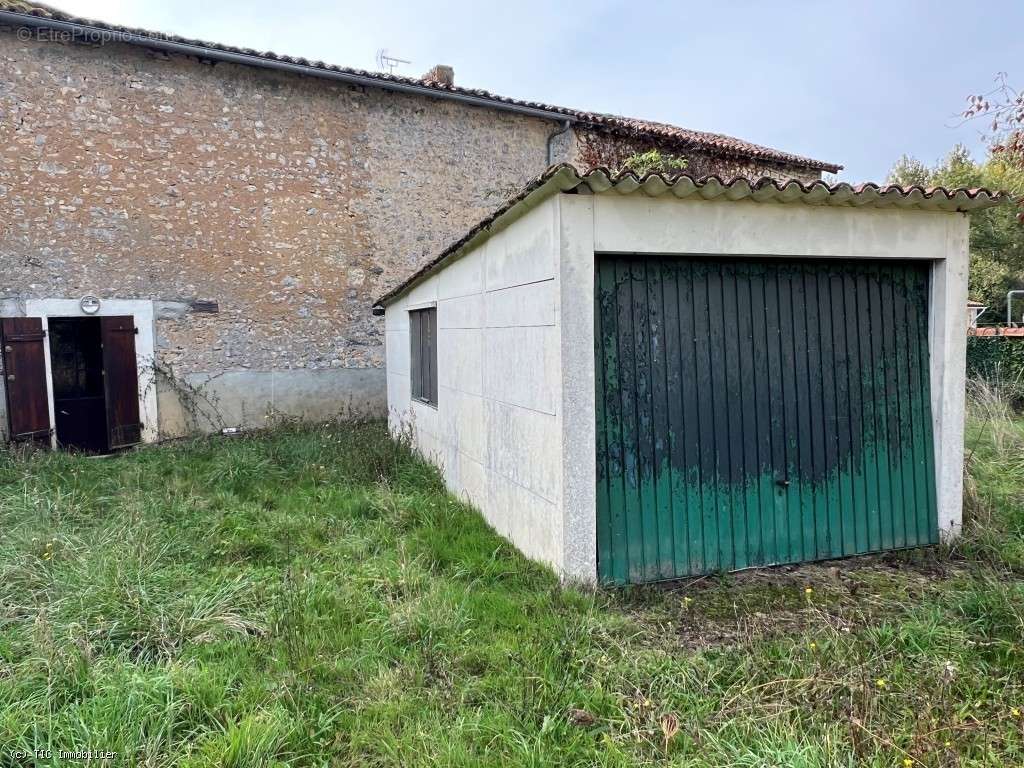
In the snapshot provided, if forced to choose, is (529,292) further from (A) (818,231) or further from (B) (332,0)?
(B) (332,0)

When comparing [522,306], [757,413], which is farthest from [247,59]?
[757,413]

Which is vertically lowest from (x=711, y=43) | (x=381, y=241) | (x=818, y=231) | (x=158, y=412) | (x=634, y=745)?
(x=634, y=745)

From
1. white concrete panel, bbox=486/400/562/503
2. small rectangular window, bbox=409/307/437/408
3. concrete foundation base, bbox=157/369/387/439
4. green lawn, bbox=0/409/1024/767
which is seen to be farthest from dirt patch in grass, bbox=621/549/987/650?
concrete foundation base, bbox=157/369/387/439

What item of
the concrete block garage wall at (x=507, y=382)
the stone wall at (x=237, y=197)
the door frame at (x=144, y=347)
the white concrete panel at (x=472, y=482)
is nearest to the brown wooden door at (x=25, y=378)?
the stone wall at (x=237, y=197)

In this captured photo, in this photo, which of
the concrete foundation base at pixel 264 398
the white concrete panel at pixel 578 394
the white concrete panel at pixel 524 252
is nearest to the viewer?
the white concrete panel at pixel 578 394

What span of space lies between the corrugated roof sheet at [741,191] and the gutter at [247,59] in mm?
7427

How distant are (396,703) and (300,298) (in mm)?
9080

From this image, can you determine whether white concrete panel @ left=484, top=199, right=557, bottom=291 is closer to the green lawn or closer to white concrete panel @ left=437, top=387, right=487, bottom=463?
white concrete panel @ left=437, top=387, right=487, bottom=463

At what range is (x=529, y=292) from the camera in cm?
441

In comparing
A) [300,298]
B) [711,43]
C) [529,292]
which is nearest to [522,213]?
[529,292]

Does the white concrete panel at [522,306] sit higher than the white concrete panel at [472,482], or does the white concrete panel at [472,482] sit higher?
the white concrete panel at [522,306]

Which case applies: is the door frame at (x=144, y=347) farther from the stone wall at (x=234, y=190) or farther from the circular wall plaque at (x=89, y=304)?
the stone wall at (x=234, y=190)

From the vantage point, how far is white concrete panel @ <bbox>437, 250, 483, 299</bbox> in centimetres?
553

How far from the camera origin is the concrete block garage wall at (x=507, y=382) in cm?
411
